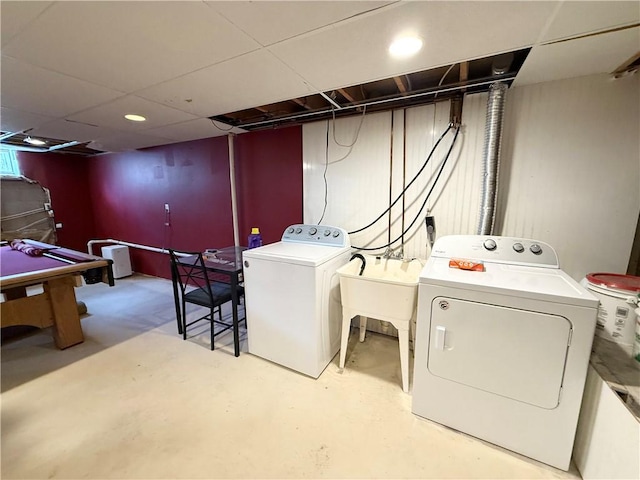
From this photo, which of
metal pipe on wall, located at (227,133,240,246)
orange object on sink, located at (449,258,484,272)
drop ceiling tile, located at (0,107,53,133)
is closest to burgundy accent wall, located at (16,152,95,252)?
drop ceiling tile, located at (0,107,53,133)

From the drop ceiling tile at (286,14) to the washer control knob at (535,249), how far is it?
1615 millimetres

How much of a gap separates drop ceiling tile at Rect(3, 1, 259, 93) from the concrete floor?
7.16 feet

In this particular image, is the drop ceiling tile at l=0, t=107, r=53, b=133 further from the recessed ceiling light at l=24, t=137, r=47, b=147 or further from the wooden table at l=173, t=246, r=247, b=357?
the wooden table at l=173, t=246, r=247, b=357

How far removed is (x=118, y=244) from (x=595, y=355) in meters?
6.23

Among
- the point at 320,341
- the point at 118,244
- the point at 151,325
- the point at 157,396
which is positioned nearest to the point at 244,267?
the point at 320,341

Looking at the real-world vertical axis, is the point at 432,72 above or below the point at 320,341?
above

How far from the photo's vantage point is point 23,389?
1.93 metres

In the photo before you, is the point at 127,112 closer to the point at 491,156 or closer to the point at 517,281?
the point at 491,156

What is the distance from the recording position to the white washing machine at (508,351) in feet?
4.04

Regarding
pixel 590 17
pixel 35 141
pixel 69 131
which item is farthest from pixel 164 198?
pixel 590 17

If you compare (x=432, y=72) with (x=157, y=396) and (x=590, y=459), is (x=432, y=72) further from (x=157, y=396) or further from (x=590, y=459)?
(x=157, y=396)

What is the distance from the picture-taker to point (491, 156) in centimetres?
180

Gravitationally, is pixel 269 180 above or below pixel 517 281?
above

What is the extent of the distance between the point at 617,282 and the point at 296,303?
6.11ft
